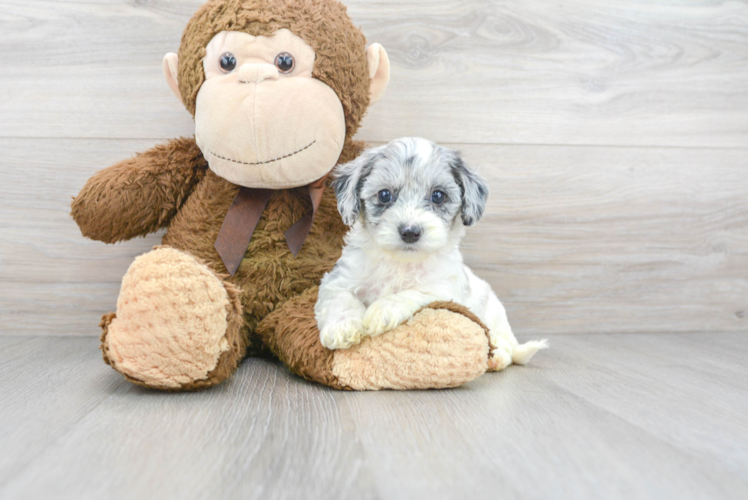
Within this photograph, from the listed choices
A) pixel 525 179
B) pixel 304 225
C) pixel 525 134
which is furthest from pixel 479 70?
pixel 304 225

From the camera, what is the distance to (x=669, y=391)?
158 centimetres

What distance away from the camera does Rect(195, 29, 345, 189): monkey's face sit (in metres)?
1.62

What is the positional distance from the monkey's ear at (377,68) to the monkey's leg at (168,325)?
886 mm

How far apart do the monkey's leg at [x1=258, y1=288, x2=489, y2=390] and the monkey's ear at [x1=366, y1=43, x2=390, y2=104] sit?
2.68ft

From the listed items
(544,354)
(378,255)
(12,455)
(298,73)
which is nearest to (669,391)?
(544,354)

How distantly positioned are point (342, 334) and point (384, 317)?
0.12 metres

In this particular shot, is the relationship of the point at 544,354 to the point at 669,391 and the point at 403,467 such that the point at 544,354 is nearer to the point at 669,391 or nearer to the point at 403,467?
the point at 669,391

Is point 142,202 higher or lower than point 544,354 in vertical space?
higher

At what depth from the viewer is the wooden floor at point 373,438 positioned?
36.8 inches

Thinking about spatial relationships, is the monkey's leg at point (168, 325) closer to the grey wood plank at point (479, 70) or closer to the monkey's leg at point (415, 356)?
the monkey's leg at point (415, 356)

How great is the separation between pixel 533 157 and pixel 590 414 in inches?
50.5

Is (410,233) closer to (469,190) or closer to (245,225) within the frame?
(469,190)

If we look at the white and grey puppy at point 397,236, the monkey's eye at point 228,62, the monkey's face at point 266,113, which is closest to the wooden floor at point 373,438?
the white and grey puppy at point 397,236

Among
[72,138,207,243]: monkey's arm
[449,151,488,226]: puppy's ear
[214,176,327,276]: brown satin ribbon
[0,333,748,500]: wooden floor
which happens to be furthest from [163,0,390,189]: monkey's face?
[0,333,748,500]: wooden floor
